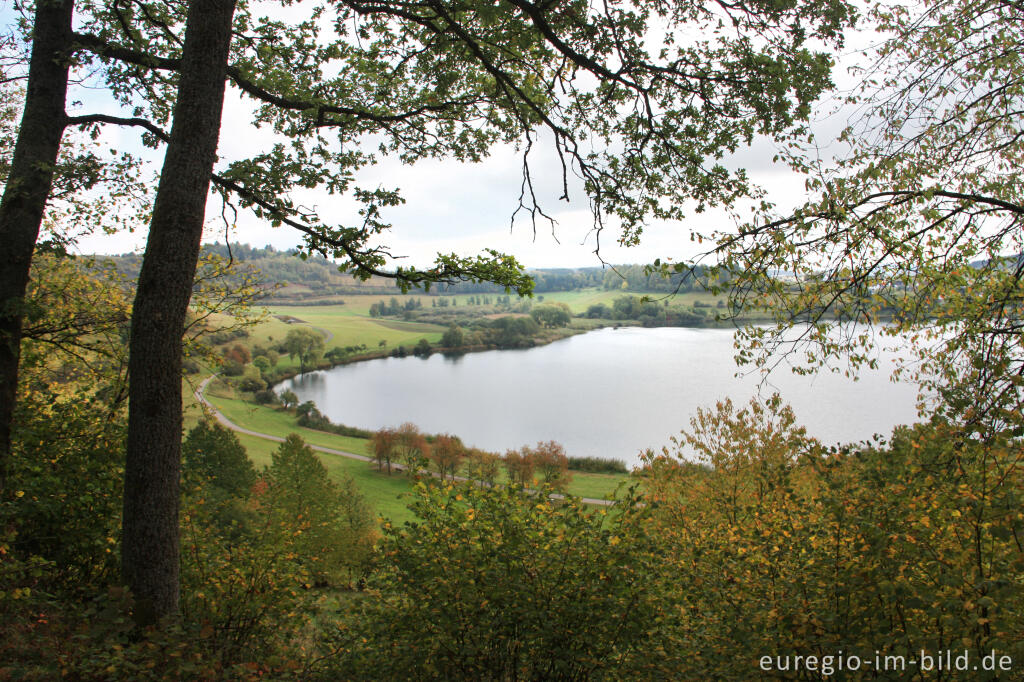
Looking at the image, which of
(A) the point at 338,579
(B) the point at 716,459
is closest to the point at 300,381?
(A) the point at 338,579

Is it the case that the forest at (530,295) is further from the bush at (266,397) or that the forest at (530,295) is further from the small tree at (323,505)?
the bush at (266,397)

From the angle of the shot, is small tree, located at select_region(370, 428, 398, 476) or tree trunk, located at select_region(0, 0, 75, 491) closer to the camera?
tree trunk, located at select_region(0, 0, 75, 491)

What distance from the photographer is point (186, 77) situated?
11.4 ft

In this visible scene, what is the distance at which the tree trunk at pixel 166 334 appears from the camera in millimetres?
3232

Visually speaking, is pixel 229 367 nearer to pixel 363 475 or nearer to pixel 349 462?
pixel 363 475

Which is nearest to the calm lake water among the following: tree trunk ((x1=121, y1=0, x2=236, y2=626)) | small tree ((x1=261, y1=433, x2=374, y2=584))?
small tree ((x1=261, y1=433, x2=374, y2=584))

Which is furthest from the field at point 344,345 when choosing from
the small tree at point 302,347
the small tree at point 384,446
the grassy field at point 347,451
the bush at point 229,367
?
the small tree at point 302,347

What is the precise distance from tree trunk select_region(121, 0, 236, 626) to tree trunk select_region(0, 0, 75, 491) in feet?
5.79

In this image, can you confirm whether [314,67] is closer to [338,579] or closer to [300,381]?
[338,579]

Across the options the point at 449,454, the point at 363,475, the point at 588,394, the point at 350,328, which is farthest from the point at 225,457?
the point at 350,328

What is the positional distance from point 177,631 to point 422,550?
5.13 ft

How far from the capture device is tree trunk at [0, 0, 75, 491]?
171 inches

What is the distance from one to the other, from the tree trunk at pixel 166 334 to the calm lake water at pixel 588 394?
→ 2790cm

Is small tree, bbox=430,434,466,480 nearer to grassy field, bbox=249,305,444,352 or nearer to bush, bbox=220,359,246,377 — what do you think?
bush, bbox=220,359,246,377
